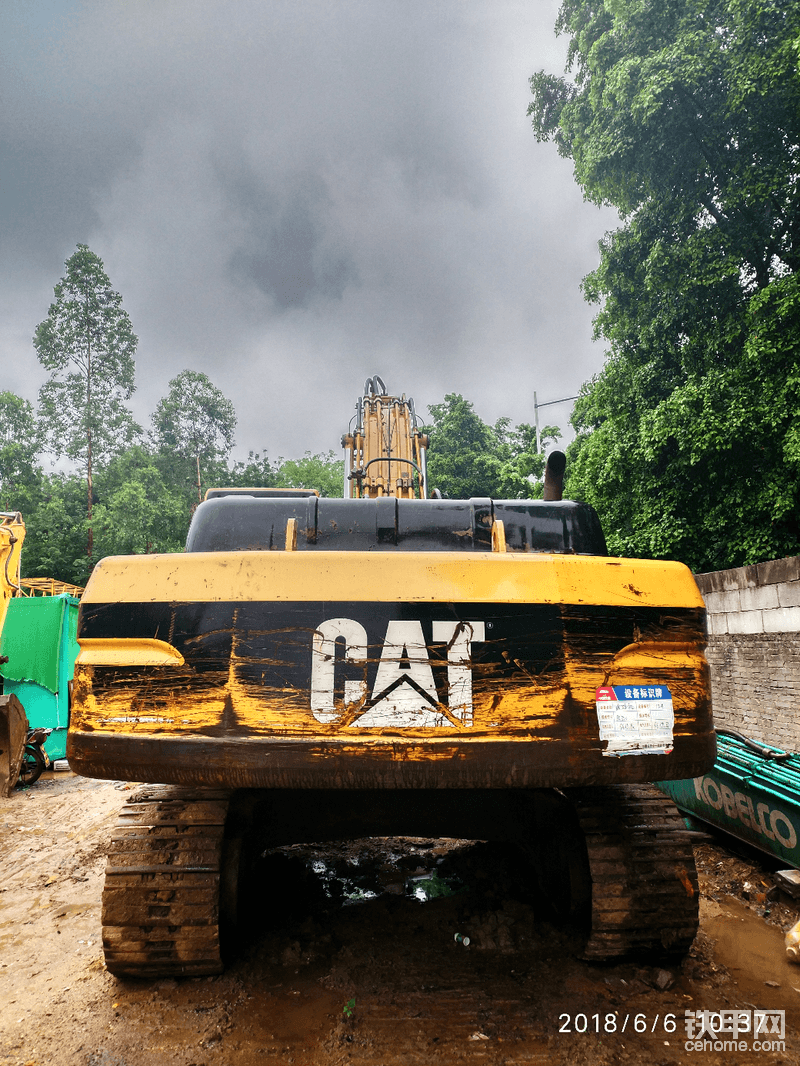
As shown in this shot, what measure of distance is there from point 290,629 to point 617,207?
11942mm

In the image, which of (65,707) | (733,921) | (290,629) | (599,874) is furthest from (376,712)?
(65,707)

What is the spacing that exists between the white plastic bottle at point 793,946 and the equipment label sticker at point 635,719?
1546 mm

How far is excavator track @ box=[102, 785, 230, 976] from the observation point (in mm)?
2334

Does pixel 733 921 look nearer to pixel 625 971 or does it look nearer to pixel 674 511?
pixel 625 971

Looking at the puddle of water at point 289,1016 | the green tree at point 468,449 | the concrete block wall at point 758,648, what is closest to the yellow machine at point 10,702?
the puddle of water at point 289,1016

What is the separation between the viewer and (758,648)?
638cm

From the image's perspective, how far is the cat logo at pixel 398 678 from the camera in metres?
1.89

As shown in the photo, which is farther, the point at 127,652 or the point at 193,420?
the point at 193,420

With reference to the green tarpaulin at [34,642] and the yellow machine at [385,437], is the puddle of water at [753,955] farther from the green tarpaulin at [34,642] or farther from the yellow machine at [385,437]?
the green tarpaulin at [34,642]

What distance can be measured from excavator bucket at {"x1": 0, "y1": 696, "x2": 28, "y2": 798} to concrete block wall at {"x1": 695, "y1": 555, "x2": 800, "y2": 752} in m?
6.76

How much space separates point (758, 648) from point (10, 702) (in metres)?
7.65

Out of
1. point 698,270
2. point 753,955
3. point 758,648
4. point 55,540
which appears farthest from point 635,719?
point 55,540
